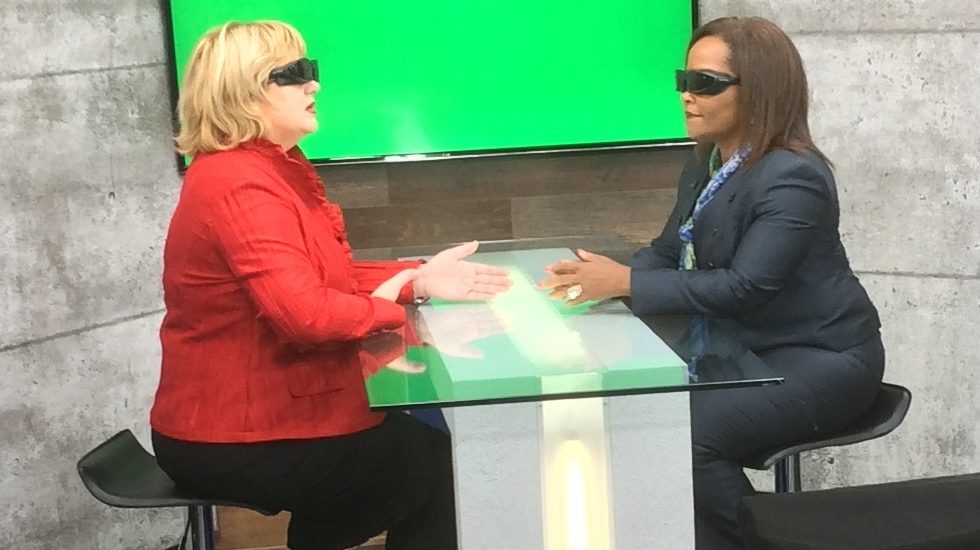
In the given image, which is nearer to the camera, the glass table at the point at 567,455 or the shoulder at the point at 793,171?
the glass table at the point at 567,455

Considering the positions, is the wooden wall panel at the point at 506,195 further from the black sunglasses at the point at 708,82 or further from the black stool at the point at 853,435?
the black stool at the point at 853,435

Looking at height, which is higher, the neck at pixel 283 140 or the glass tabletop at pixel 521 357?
the neck at pixel 283 140

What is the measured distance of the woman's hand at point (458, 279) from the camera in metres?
2.36

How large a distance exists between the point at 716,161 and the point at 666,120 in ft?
2.51

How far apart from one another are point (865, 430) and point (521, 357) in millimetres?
803

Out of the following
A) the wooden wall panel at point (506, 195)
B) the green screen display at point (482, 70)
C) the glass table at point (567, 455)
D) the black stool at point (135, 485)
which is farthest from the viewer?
the wooden wall panel at point (506, 195)

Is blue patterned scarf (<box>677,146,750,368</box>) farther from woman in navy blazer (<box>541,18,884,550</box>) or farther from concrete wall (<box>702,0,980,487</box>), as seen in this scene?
concrete wall (<box>702,0,980,487</box>)

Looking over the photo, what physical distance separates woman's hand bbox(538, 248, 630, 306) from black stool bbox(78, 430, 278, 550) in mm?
708

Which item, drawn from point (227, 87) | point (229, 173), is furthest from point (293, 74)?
point (229, 173)

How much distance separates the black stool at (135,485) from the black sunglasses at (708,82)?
1.21 m

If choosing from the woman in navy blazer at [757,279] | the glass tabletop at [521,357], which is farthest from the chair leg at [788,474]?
the glass tabletop at [521,357]

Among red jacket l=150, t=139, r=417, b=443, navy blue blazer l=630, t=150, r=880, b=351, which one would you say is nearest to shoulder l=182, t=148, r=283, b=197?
red jacket l=150, t=139, r=417, b=443

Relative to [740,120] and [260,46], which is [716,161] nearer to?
[740,120]

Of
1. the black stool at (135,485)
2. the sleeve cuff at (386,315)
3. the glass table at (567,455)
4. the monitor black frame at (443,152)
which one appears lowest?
the black stool at (135,485)
